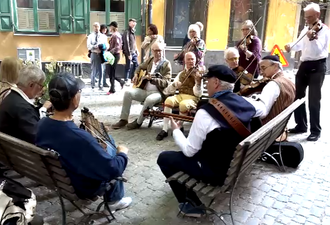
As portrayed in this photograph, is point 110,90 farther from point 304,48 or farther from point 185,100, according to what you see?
point 304,48

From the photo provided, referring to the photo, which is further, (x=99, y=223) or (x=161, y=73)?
(x=161, y=73)

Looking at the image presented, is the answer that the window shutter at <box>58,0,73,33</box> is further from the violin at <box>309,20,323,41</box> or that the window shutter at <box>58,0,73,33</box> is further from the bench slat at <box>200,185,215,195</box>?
the bench slat at <box>200,185,215,195</box>

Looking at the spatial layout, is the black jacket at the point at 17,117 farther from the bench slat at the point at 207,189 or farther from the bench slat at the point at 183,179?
the bench slat at the point at 207,189

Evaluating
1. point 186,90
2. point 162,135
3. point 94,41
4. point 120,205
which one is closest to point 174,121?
point 120,205

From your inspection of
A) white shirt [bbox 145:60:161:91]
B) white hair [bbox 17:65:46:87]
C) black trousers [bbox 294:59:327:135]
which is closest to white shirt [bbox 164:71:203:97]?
white shirt [bbox 145:60:161:91]

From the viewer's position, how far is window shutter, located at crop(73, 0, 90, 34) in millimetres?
9739

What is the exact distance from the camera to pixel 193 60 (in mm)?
4852

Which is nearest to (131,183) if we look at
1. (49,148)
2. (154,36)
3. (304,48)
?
(49,148)

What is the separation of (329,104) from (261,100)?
4751 millimetres

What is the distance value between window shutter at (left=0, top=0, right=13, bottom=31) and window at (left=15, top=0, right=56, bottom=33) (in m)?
0.21

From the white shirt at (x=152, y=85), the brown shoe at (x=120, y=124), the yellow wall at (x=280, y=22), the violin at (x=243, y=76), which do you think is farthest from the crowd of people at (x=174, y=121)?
the yellow wall at (x=280, y=22)

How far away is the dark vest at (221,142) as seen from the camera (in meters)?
2.53

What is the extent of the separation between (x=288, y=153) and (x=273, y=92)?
0.80 meters

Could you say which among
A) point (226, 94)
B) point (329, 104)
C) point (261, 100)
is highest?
point (226, 94)
